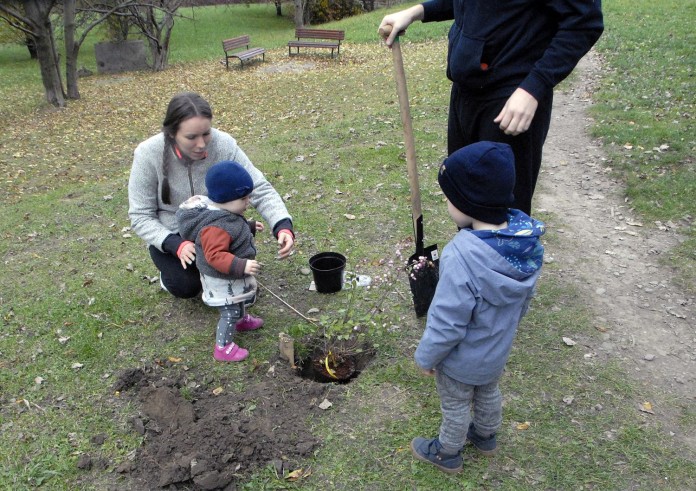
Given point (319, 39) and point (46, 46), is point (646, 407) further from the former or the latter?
point (319, 39)

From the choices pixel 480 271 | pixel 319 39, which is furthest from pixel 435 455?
pixel 319 39

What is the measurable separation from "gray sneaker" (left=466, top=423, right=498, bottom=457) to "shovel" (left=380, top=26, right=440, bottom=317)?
1.03 m

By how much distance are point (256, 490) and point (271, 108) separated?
10747mm

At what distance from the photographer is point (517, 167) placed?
282cm

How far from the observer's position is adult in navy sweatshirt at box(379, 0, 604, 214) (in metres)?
2.38

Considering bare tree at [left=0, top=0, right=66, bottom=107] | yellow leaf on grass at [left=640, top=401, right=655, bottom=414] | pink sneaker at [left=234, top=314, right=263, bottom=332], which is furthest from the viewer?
bare tree at [left=0, top=0, right=66, bottom=107]

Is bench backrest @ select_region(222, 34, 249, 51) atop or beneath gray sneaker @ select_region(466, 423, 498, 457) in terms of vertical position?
atop

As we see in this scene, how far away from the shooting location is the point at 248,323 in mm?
3781

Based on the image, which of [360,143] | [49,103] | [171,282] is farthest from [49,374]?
[49,103]

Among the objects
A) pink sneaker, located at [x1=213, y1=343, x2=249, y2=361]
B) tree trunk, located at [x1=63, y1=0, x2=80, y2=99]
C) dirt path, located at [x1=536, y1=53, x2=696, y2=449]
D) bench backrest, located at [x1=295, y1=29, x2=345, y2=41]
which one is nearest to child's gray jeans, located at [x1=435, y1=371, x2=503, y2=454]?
dirt path, located at [x1=536, y1=53, x2=696, y2=449]

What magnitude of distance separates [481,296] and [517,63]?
1171mm

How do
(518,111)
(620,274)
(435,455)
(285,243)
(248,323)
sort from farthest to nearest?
(620,274) < (248,323) < (285,243) < (435,455) < (518,111)

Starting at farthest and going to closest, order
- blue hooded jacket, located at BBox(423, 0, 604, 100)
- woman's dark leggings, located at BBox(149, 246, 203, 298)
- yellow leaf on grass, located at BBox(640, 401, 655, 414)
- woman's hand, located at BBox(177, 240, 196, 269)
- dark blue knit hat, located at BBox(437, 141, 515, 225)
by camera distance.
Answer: woman's dark leggings, located at BBox(149, 246, 203, 298)
woman's hand, located at BBox(177, 240, 196, 269)
yellow leaf on grass, located at BBox(640, 401, 655, 414)
blue hooded jacket, located at BBox(423, 0, 604, 100)
dark blue knit hat, located at BBox(437, 141, 515, 225)

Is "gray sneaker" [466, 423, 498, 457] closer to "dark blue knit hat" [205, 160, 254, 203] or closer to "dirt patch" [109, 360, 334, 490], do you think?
"dirt patch" [109, 360, 334, 490]
